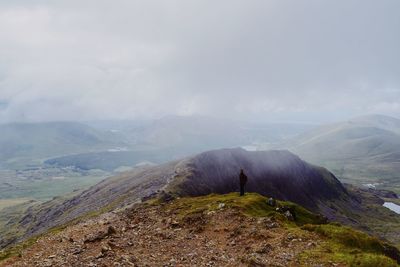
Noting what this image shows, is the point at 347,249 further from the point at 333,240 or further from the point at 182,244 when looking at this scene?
the point at 182,244

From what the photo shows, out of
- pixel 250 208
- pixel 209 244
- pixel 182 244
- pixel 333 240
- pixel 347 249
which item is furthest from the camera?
pixel 250 208

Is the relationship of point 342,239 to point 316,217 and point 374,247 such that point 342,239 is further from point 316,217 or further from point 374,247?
point 316,217

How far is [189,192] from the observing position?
14575cm

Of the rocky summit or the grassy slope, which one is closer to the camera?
the grassy slope

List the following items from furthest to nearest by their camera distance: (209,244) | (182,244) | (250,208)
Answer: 1. (250,208)
2. (182,244)
3. (209,244)

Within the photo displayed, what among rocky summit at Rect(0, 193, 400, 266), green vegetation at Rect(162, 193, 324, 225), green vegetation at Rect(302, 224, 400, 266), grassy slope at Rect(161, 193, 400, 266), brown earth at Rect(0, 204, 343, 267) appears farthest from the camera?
green vegetation at Rect(162, 193, 324, 225)

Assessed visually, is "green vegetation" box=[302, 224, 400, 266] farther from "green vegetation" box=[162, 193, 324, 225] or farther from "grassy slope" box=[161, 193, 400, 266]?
"green vegetation" box=[162, 193, 324, 225]

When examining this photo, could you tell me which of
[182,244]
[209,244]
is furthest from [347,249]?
[182,244]

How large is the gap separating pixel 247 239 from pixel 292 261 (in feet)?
26.4

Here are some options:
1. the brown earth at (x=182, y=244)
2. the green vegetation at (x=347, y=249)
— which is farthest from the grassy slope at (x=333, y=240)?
the brown earth at (x=182, y=244)

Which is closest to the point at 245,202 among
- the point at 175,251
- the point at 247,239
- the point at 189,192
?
the point at 247,239

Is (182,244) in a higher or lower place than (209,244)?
higher

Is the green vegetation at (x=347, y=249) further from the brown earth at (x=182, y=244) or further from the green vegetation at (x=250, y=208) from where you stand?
the green vegetation at (x=250, y=208)

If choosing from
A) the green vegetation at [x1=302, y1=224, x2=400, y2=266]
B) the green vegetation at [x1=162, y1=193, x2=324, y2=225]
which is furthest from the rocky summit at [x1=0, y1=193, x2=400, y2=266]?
the green vegetation at [x1=162, y1=193, x2=324, y2=225]
